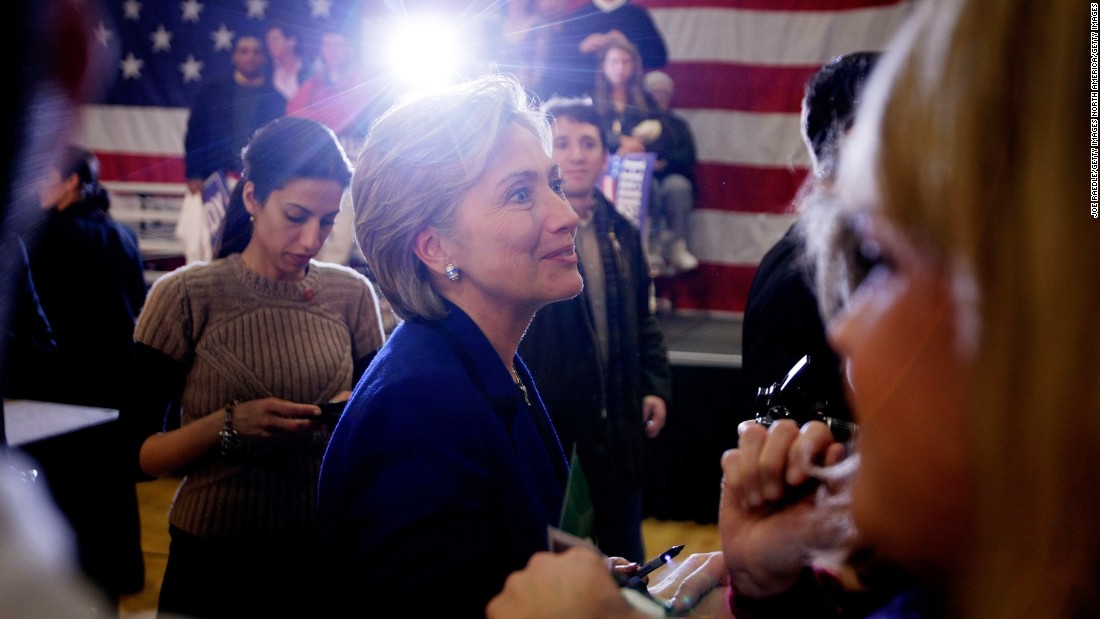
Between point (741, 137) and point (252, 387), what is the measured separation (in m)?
5.11

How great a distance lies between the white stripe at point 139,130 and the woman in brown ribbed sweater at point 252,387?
17.5 ft

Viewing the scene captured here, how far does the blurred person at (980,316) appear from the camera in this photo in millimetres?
391

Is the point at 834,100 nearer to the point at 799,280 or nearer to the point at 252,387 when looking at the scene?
the point at 799,280

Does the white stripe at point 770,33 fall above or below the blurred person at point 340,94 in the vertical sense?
above

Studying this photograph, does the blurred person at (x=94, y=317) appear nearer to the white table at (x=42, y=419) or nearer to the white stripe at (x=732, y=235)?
the white table at (x=42, y=419)

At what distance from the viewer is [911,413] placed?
452mm

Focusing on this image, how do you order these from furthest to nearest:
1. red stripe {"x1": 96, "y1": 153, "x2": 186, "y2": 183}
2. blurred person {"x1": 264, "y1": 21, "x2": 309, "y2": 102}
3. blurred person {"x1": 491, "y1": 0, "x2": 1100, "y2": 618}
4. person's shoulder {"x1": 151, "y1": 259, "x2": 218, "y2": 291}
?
red stripe {"x1": 96, "y1": 153, "x2": 186, "y2": 183}, blurred person {"x1": 264, "y1": 21, "x2": 309, "y2": 102}, person's shoulder {"x1": 151, "y1": 259, "x2": 218, "y2": 291}, blurred person {"x1": 491, "y1": 0, "x2": 1100, "y2": 618}

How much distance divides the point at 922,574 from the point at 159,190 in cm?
721

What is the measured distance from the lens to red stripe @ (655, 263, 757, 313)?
20.9 feet

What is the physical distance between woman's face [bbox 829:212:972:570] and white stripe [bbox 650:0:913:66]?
615cm

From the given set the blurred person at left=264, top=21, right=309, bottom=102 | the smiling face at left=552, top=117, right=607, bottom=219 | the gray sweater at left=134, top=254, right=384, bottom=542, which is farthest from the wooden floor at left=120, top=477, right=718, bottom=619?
the blurred person at left=264, top=21, right=309, bottom=102

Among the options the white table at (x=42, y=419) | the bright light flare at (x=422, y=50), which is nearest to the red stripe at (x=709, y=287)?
the bright light flare at (x=422, y=50)

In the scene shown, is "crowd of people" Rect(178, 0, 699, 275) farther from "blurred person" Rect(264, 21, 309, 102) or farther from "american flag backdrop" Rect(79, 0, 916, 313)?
"american flag backdrop" Rect(79, 0, 916, 313)

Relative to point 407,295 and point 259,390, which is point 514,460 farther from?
point 259,390
